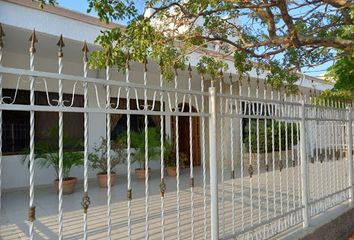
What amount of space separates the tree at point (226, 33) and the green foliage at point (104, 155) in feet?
10.5

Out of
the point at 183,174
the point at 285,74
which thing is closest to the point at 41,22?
the point at 285,74

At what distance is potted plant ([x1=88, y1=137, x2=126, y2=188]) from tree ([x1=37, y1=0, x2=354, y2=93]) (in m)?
3.24

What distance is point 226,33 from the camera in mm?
5824

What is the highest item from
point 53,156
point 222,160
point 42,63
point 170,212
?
point 42,63

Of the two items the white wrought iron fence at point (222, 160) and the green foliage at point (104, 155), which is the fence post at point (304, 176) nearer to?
the white wrought iron fence at point (222, 160)

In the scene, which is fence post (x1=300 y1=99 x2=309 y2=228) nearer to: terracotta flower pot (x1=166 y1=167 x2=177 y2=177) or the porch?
the porch

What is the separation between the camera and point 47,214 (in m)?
5.01

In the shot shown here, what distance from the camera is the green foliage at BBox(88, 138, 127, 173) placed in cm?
787

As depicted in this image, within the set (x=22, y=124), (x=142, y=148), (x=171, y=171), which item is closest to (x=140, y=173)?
(x=142, y=148)

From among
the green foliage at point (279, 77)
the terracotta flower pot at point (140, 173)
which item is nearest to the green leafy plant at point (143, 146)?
the terracotta flower pot at point (140, 173)

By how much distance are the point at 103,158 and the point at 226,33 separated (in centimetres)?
440

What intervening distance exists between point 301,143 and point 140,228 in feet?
7.97

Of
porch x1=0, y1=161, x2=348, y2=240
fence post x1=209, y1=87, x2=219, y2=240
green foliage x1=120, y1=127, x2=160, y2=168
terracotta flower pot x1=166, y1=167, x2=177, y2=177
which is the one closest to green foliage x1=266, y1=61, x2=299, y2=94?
porch x1=0, y1=161, x2=348, y2=240

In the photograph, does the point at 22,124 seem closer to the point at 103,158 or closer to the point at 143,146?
the point at 103,158
